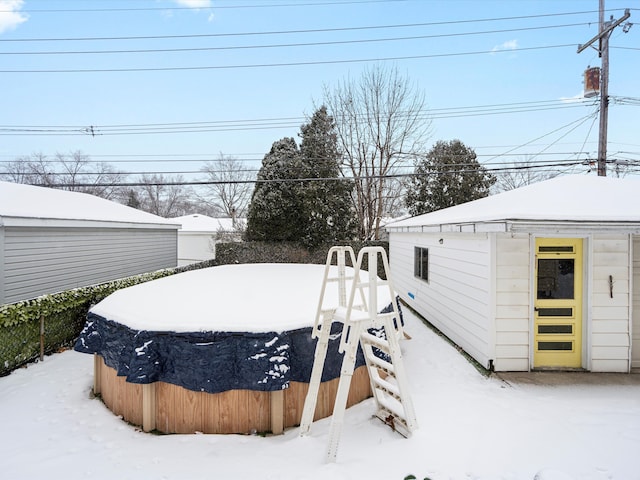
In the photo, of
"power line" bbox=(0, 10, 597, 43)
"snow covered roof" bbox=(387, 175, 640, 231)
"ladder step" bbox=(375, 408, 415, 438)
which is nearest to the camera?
"ladder step" bbox=(375, 408, 415, 438)

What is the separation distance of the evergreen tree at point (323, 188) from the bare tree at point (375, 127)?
582 mm

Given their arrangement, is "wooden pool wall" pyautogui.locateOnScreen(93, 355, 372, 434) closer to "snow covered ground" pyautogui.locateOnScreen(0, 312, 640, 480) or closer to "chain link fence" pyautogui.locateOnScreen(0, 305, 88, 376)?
"snow covered ground" pyautogui.locateOnScreen(0, 312, 640, 480)

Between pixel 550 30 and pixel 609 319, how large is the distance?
9546 millimetres

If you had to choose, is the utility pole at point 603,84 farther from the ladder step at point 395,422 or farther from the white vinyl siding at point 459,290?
the ladder step at point 395,422

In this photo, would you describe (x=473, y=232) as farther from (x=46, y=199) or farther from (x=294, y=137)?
(x=294, y=137)

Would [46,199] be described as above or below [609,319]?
above

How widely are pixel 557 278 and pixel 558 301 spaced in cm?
30

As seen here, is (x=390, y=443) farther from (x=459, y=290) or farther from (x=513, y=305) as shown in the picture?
(x=459, y=290)

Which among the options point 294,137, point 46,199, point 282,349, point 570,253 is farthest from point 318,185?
point 282,349

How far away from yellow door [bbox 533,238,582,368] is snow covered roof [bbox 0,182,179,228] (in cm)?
794

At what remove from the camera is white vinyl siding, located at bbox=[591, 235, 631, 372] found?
420cm

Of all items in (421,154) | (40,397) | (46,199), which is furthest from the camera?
(421,154)

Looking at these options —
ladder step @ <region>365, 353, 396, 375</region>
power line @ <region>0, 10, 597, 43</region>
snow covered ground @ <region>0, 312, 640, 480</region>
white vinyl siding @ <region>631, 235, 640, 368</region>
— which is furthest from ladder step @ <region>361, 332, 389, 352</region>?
power line @ <region>0, 10, 597, 43</region>

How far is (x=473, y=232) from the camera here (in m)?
4.60
